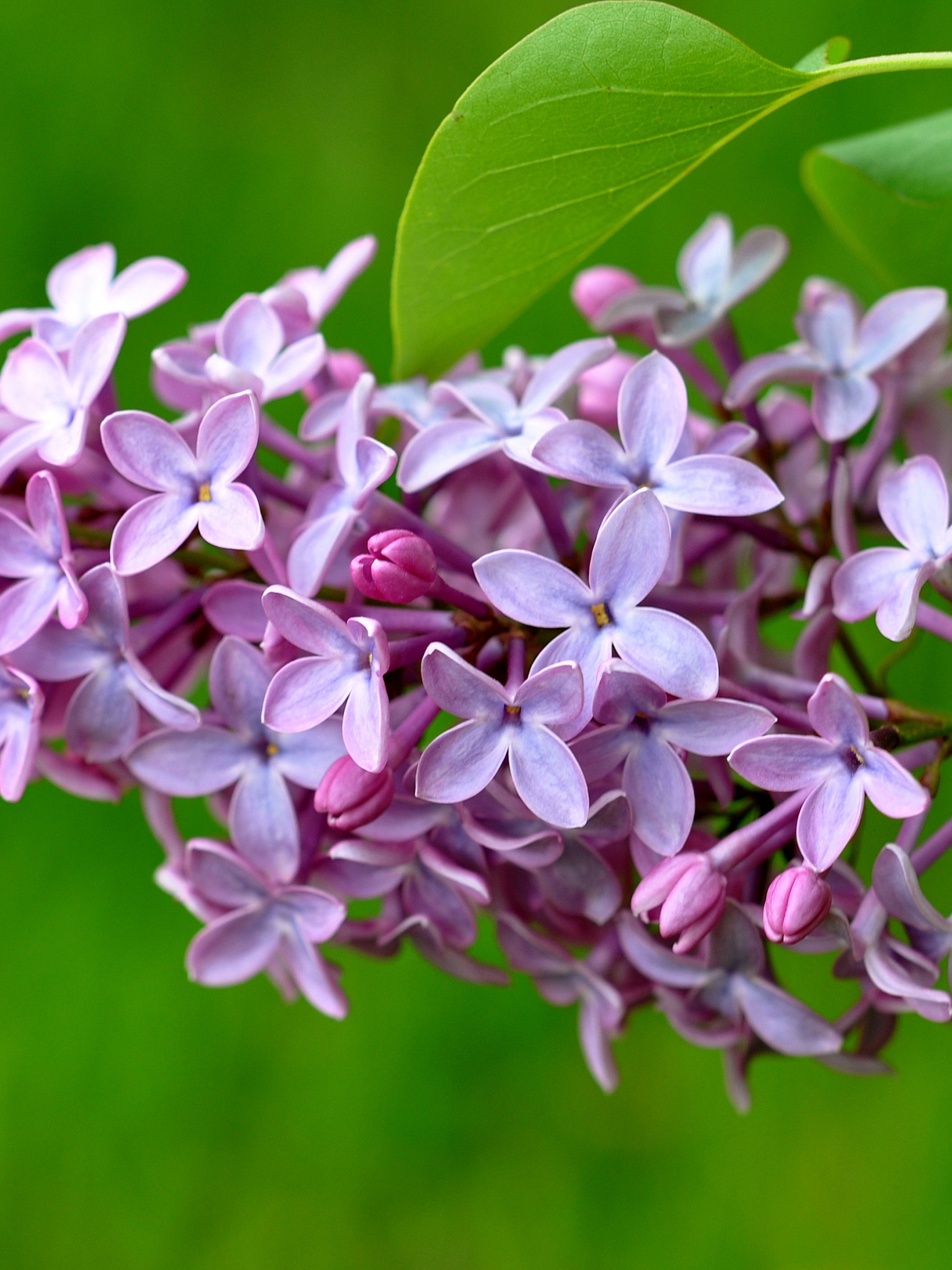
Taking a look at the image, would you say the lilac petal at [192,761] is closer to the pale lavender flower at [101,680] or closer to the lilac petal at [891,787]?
the pale lavender flower at [101,680]

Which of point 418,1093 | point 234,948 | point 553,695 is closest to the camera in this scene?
point 553,695

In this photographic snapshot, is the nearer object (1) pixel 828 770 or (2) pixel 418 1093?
(1) pixel 828 770

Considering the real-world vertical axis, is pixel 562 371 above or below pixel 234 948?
above

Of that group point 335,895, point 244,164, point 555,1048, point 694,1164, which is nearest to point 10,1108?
point 555,1048

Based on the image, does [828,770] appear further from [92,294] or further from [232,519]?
[92,294]

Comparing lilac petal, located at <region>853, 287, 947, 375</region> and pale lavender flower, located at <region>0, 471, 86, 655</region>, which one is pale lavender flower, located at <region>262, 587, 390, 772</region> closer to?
pale lavender flower, located at <region>0, 471, 86, 655</region>

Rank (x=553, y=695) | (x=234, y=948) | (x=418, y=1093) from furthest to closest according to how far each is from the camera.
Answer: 1. (x=418, y=1093)
2. (x=234, y=948)
3. (x=553, y=695)

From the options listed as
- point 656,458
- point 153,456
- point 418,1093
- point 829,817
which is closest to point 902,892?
point 829,817

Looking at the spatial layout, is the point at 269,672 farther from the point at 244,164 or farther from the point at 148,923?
the point at 244,164
